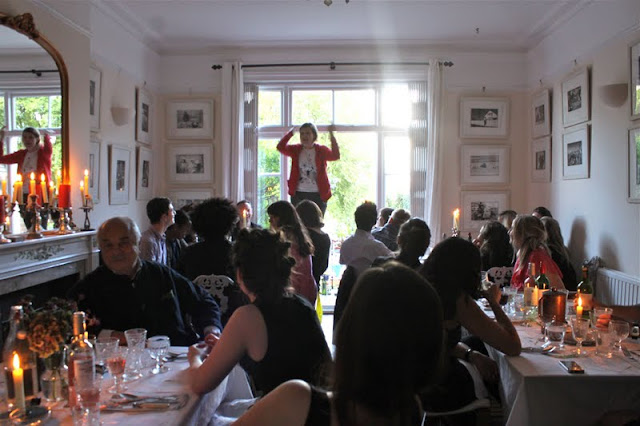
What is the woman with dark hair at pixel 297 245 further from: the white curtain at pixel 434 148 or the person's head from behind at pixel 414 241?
the white curtain at pixel 434 148

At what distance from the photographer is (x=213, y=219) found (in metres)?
3.36

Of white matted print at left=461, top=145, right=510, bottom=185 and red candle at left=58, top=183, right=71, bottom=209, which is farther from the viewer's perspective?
white matted print at left=461, top=145, right=510, bottom=185

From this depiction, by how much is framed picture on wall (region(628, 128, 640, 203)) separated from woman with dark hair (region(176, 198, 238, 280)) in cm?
353

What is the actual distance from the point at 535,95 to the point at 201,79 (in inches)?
186

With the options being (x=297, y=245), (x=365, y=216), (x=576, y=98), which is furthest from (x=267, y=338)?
(x=576, y=98)

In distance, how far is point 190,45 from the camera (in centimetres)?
726

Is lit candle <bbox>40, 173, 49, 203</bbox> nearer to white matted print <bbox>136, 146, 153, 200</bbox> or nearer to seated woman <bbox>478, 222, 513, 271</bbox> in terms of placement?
white matted print <bbox>136, 146, 153, 200</bbox>

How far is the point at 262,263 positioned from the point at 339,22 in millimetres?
5094

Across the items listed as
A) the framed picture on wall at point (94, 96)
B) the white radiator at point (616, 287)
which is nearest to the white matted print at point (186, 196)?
the framed picture on wall at point (94, 96)

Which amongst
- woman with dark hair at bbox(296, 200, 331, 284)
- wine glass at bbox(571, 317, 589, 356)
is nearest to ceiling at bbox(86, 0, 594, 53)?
woman with dark hair at bbox(296, 200, 331, 284)

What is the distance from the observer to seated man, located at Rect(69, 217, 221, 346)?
2.59 metres

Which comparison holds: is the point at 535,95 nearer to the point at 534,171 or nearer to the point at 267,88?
the point at 534,171

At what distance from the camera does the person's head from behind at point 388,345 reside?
1221 mm

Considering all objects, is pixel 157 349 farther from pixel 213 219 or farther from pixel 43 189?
pixel 43 189
